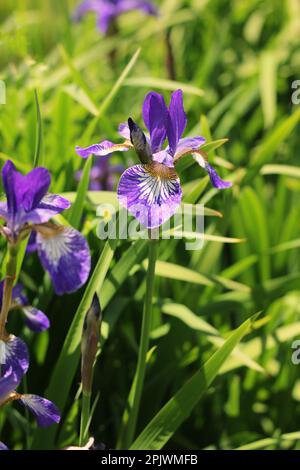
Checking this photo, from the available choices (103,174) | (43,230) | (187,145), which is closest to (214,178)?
(187,145)

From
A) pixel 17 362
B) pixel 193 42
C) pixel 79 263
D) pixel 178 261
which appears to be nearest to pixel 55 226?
pixel 79 263

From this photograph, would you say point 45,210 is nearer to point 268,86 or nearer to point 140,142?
point 140,142

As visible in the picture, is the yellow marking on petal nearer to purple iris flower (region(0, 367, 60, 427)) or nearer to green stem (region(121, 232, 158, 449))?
green stem (region(121, 232, 158, 449))

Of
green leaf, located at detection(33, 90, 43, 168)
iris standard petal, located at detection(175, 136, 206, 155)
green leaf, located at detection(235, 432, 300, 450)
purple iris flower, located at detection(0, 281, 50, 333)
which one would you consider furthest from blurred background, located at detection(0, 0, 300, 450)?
iris standard petal, located at detection(175, 136, 206, 155)

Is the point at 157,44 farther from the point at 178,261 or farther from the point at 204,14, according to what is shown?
the point at 178,261

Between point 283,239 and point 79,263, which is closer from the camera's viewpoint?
point 79,263
